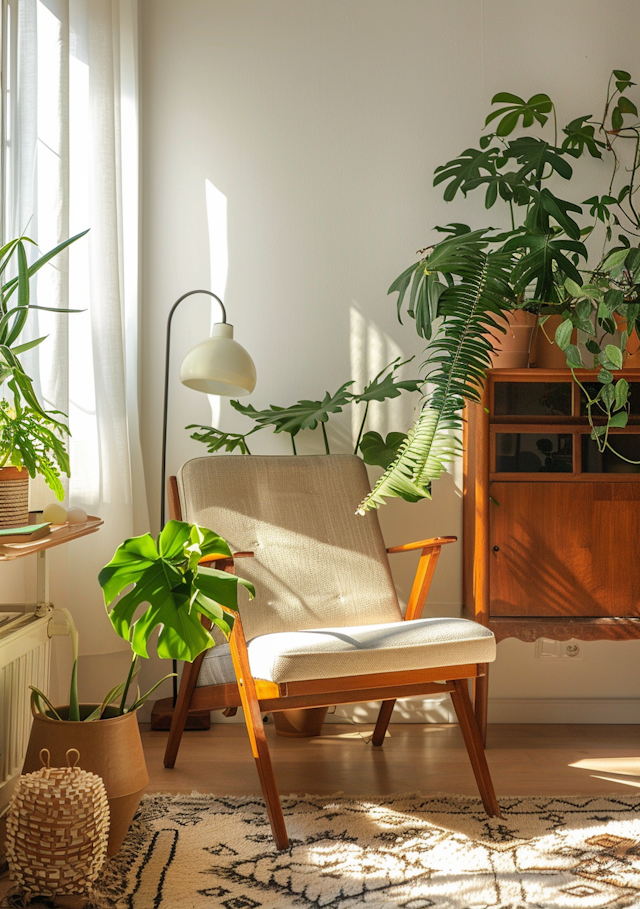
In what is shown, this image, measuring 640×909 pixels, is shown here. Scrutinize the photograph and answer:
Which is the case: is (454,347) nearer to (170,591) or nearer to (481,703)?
(481,703)

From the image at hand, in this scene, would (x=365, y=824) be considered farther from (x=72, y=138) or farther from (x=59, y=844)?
(x=72, y=138)

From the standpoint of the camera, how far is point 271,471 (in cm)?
237

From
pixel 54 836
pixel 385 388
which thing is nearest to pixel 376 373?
pixel 385 388

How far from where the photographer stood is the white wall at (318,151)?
9.11 ft

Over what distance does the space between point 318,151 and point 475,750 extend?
6.70 feet

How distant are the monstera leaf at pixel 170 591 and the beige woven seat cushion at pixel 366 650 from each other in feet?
0.63

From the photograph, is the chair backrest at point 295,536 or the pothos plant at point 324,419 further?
the pothos plant at point 324,419

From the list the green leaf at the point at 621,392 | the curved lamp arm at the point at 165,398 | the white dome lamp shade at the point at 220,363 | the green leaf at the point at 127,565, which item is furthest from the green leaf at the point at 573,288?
the green leaf at the point at 127,565

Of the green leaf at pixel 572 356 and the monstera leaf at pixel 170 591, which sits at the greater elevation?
the green leaf at pixel 572 356

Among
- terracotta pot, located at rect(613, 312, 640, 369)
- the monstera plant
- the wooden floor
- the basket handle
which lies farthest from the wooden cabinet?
the basket handle

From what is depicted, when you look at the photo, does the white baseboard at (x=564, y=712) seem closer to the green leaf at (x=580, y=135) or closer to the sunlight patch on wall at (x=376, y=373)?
the sunlight patch on wall at (x=376, y=373)

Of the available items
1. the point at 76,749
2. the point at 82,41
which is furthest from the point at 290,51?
the point at 76,749

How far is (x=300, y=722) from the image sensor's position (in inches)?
98.6

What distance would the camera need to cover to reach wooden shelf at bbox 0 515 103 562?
1479mm
